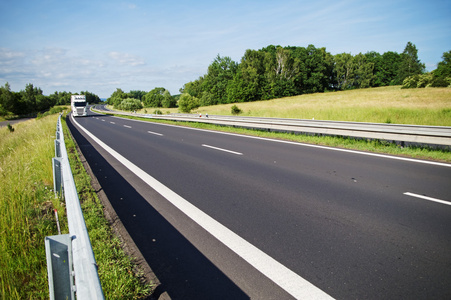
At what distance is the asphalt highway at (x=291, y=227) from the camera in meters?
2.62

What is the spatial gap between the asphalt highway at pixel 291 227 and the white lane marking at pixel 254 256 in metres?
0.01

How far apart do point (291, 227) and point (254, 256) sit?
3.03 ft

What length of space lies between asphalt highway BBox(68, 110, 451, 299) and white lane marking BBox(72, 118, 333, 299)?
1 cm

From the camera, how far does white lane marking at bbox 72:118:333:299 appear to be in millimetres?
2484

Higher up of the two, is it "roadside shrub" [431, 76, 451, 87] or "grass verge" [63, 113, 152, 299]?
"roadside shrub" [431, 76, 451, 87]

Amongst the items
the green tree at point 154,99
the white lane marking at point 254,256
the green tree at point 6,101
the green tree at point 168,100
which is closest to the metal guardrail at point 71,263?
the white lane marking at point 254,256

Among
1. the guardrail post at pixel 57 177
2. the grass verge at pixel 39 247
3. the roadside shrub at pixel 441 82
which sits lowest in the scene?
the grass verge at pixel 39 247

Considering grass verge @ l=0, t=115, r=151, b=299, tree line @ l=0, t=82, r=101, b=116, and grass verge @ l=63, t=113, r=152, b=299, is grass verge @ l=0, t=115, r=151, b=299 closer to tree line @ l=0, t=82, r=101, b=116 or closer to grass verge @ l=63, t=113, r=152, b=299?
grass verge @ l=63, t=113, r=152, b=299

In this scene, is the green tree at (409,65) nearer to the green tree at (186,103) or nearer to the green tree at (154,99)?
the green tree at (186,103)

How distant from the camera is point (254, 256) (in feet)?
10.0

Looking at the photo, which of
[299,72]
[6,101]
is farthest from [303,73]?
[6,101]

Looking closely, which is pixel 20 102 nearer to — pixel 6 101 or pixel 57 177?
pixel 6 101

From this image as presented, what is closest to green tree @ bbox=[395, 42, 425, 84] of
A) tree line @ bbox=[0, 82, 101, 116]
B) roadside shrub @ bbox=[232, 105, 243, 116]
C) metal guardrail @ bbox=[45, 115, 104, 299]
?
roadside shrub @ bbox=[232, 105, 243, 116]

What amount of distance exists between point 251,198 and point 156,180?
253 cm
